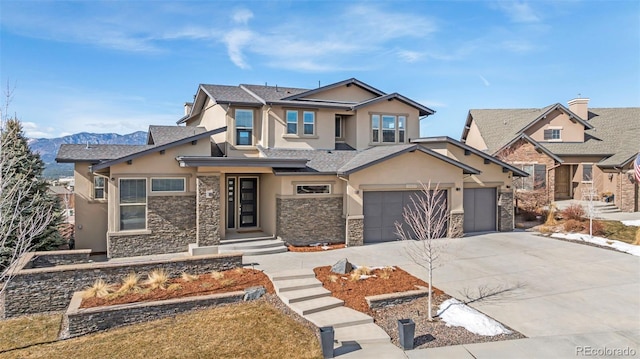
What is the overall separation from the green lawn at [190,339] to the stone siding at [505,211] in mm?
14242

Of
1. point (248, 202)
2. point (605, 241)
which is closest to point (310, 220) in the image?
point (248, 202)

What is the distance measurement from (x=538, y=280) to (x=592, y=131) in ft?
82.5

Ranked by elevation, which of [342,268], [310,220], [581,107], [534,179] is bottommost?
[342,268]

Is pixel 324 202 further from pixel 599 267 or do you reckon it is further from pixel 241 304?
pixel 599 267

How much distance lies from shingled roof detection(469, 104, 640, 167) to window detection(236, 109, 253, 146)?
19.2 metres

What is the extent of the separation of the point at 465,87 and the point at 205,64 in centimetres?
1627

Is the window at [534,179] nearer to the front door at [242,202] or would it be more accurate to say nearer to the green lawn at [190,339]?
the front door at [242,202]

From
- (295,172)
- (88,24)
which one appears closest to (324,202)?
(295,172)

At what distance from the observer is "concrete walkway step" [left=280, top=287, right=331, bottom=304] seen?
30.5 ft

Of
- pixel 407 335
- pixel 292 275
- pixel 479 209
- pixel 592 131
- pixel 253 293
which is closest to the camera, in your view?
pixel 407 335

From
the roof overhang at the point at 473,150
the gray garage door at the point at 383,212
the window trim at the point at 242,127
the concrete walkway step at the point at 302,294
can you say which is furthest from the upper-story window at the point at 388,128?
the concrete walkway step at the point at 302,294

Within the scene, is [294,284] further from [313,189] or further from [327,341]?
[313,189]

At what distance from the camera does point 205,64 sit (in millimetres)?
20906

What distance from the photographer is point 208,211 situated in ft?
47.6
